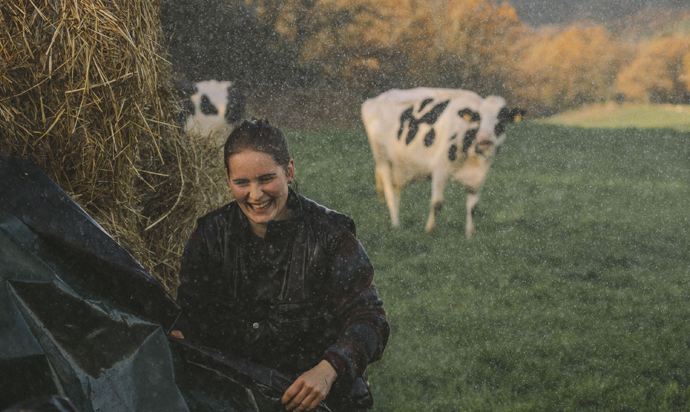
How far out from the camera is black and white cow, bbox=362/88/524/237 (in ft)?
22.6

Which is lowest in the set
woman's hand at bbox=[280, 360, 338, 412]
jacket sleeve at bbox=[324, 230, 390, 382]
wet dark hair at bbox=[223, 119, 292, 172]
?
woman's hand at bbox=[280, 360, 338, 412]

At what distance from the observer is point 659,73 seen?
43.7 feet

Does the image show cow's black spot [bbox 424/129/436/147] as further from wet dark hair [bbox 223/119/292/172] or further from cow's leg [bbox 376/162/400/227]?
wet dark hair [bbox 223/119/292/172]

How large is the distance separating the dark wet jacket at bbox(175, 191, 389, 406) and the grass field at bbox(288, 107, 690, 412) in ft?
6.33

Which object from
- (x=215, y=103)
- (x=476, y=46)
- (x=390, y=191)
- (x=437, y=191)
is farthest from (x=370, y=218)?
(x=476, y=46)

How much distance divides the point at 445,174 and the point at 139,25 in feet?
17.1

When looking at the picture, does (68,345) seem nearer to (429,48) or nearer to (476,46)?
(429,48)

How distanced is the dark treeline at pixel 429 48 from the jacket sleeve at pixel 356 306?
12.5 meters

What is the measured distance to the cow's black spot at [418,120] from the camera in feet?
23.4

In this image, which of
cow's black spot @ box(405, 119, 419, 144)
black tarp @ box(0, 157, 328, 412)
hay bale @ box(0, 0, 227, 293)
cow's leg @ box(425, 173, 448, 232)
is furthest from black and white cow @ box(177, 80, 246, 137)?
black tarp @ box(0, 157, 328, 412)

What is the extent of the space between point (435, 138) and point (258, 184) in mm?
5591

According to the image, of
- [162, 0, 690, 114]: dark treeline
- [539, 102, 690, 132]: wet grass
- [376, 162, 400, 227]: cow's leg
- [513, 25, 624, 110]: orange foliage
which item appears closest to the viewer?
[376, 162, 400, 227]: cow's leg

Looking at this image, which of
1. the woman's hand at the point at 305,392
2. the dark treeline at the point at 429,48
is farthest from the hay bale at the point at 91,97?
the dark treeline at the point at 429,48

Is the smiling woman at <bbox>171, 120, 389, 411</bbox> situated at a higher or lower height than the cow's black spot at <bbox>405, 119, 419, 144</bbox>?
lower
